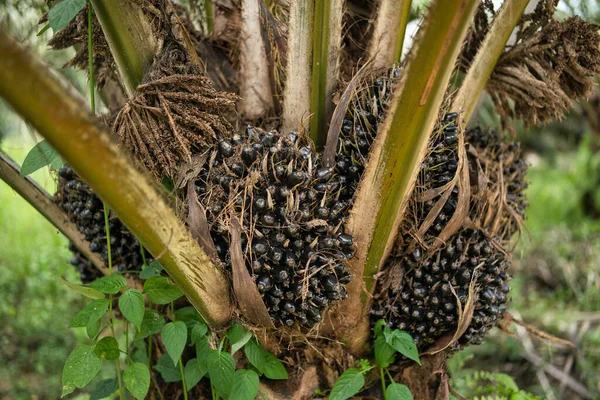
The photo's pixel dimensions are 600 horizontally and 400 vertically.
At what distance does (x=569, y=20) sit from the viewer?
176 cm

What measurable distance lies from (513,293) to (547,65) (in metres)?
2.99

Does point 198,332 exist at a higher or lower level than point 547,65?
lower

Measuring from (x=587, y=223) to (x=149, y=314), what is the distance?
5008 millimetres

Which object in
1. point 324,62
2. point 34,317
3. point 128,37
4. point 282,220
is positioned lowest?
point 34,317

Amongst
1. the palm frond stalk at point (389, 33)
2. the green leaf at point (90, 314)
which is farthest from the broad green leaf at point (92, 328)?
the palm frond stalk at point (389, 33)

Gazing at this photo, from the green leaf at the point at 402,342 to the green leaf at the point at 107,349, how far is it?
79 centimetres

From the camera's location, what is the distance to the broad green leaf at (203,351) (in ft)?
5.00

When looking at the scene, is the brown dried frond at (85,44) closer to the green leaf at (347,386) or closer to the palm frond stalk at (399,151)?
the palm frond stalk at (399,151)

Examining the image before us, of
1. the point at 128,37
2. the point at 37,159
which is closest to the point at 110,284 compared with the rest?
the point at 37,159

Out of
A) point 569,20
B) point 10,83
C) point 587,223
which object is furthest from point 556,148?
point 10,83

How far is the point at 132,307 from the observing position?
4.55ft

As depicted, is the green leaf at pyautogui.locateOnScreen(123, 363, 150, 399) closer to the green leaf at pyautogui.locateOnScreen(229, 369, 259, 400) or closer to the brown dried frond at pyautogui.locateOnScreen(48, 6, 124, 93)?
the green leaf at pyautogui.locateOnScreen(229, 369, 259, 400)

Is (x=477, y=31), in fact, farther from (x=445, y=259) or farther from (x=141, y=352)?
(x=141, y=352)

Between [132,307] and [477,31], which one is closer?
[132,307]
